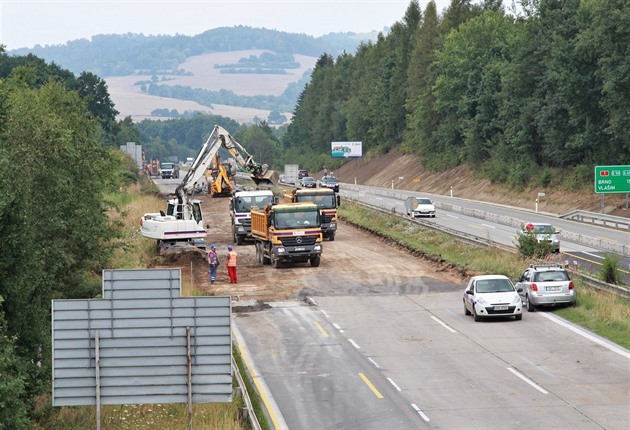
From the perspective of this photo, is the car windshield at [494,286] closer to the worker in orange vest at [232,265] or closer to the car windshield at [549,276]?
the car windshield at [549,276]

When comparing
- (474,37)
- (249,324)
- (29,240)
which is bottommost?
(249,324)

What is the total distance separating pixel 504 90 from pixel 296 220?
62.9m

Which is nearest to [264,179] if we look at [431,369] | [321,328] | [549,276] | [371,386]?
[321,328]

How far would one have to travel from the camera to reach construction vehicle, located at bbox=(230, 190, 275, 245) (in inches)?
2495

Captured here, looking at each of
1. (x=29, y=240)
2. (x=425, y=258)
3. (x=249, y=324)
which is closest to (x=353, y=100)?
(x=425, y=258)

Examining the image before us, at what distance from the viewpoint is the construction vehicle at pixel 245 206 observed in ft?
208

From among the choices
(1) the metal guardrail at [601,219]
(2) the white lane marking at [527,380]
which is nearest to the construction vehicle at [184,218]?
(1) the metal guardrail at [601,219]

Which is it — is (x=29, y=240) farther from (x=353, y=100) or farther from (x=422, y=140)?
(x=353, y=100)

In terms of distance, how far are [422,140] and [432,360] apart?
11503 cm

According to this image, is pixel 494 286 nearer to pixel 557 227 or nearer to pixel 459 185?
pixel 557 227

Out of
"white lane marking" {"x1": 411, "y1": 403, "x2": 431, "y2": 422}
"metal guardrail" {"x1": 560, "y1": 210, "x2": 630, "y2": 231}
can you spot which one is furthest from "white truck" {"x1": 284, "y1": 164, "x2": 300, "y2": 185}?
"white lane marking" {"x1": 411, "y1": 403, "x2": 431, "y2": 422}

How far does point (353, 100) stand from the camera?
188m

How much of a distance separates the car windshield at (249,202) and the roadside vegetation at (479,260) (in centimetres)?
758

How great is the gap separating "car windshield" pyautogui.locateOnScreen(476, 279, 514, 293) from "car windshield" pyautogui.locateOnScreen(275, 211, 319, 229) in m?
15.6
